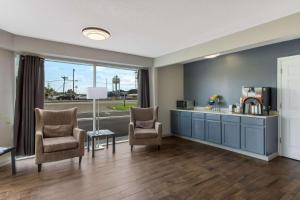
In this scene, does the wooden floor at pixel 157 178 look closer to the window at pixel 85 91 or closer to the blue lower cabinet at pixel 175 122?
the window at pixel 85 91

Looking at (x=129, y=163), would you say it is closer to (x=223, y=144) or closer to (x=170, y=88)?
(x=223, y=144)

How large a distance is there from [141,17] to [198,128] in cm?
330

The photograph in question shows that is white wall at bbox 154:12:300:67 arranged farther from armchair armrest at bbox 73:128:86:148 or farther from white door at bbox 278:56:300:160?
armchair armrest at bbox 73:128:86:148

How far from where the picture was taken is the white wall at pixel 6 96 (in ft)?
11.4

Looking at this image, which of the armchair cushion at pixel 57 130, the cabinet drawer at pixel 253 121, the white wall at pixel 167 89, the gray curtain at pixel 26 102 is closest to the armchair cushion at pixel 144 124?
the white wall at pixel 167 89

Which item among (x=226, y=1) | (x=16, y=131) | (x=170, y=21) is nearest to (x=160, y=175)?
(x=170, y=21)

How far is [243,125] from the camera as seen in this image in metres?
3.87

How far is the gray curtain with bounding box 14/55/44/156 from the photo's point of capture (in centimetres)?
361

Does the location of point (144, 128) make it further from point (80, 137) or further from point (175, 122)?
point (80, 137)

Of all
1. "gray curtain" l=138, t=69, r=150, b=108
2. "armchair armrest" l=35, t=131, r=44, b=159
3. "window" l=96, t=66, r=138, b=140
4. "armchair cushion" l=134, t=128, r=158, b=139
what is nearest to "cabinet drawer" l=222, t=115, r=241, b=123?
"armchair cushion" l=134, t=128, r=158, b=139

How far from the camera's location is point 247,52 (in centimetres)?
432

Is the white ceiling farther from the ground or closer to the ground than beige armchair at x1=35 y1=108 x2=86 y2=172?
farther from the ground

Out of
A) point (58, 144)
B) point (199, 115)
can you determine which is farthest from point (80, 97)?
point (199, 115)

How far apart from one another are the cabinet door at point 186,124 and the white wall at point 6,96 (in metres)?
4.14
